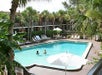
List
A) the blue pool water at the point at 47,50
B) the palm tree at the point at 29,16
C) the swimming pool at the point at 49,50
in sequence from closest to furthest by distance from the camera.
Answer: the blue pool water at the point at 47,50, the swimming pool at the point at 49,50, the palm tree at the point at 29,16

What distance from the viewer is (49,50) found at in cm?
2731

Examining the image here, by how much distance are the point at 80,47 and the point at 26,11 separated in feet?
37.1

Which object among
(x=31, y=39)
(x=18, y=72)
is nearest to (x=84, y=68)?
(x=18, y=72)

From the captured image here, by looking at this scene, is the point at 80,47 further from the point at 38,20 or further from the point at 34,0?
the point at 34,0

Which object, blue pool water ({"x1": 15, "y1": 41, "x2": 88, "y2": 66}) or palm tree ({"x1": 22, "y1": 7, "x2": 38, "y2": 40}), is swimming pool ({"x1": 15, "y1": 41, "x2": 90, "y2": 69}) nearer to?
blue pool water ({"x1": 15, "y1": 41, "x2": 88, "y2": 66})

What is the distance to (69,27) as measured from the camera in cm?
4556

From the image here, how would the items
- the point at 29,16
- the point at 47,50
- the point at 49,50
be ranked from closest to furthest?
the point at 47,50, the point at 49,50, the point at 29,16

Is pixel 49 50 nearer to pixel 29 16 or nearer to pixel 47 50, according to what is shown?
pixel 47 50

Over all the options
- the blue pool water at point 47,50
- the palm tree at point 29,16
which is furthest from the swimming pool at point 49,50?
the palm tree at point 29,16

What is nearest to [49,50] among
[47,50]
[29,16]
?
[47,50]

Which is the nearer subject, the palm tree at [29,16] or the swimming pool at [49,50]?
the swimming pool at [49,50]

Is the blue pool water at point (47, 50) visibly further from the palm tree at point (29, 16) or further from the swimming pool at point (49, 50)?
the palm tree at point (29, 16)

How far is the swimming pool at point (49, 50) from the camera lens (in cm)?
2188

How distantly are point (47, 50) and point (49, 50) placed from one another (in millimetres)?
296
